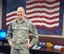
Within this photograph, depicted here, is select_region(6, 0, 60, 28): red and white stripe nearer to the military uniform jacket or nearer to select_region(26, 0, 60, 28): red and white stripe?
select_region(26, 0, 60, 28): red and white stripe

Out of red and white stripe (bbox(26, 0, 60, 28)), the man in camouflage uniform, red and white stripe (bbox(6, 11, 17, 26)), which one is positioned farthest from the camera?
red and white stripe (bbox(6, 11, 17, 26))

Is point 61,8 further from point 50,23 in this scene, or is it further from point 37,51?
point 37,51

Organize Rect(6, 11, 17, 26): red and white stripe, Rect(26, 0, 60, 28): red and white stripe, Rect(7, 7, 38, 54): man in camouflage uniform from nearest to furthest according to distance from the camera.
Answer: Rect(7, 7, 38, 54): man in camouflage uniform < Rect(26, 0, 60, 28): red and white stripe < Rect(6, 11, 17, 26): red and white stripe

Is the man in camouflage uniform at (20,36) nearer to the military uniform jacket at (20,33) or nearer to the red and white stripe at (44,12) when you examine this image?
the military uniform jacket at (20,33)

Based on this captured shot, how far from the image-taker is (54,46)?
16.0ft

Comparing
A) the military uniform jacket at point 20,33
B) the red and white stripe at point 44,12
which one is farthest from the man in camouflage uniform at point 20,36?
the red and white stripe at point 44,12

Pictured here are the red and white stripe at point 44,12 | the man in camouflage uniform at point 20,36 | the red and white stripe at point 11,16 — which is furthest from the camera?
the red and white stripe at point 11,16

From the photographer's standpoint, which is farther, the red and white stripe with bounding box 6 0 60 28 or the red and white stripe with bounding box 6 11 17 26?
the red and white stripe with bounding box 6 11 17 26

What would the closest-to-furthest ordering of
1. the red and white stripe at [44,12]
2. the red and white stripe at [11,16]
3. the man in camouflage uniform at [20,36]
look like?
the man in camouflage uniform at [20,36] → the red and white stripe at [44,12] → the red and white stripe at [11,16]

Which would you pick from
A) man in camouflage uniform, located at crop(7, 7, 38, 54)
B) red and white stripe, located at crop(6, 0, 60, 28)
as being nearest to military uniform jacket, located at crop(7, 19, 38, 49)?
man in camouflage uniform, located at crop(7, 7, 38, 54)

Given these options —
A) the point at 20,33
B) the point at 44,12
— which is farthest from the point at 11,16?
the point at 20,33

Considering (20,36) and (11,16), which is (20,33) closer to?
(20,36)

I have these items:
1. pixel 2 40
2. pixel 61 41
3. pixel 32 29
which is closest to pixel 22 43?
pixel 32 29

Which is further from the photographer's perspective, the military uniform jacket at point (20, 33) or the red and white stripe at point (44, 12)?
the red and white stripe at point (44, 12)
